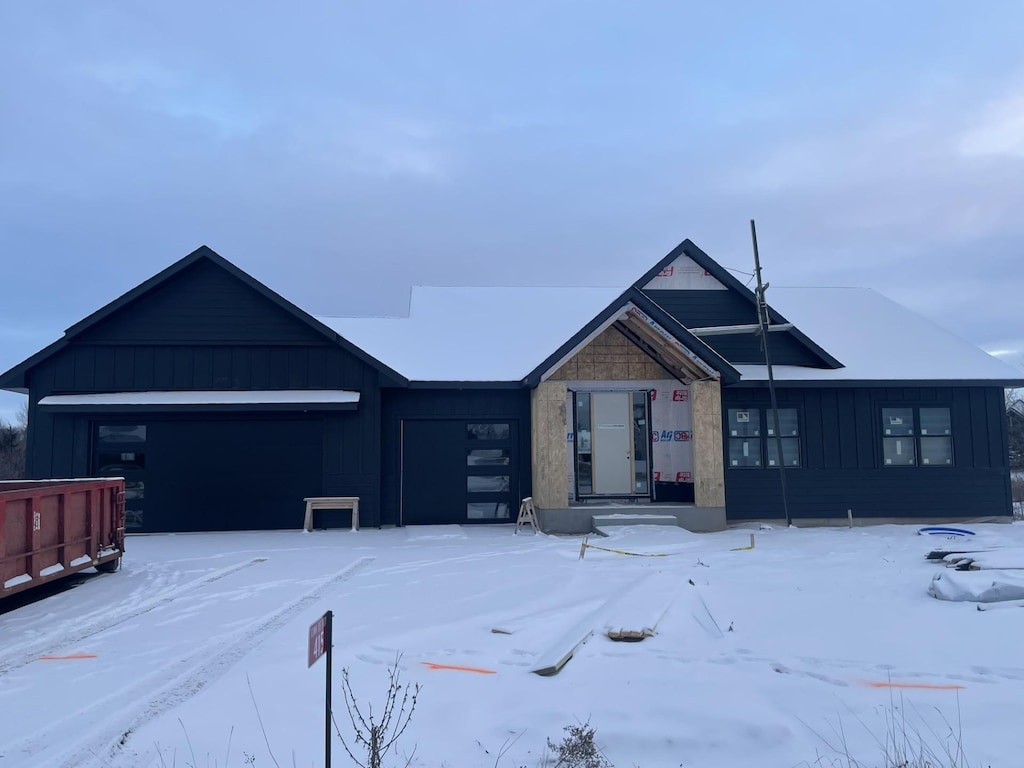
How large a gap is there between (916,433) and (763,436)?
3183 millimetres

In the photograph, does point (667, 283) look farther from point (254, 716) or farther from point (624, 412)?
point (254, 716)

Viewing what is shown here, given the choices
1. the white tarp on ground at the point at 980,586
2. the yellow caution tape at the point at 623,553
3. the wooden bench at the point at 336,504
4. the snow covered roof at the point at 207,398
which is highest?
the snow covered roof at the point at 207,398

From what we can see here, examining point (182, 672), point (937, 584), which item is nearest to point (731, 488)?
point (937, 584)

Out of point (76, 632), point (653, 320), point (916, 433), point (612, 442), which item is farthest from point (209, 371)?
point (916, 433)

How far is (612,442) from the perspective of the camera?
1588cm

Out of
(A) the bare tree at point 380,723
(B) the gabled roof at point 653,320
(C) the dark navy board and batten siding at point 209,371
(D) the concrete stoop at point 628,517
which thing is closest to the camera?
(A) the bare tree at point 380,723

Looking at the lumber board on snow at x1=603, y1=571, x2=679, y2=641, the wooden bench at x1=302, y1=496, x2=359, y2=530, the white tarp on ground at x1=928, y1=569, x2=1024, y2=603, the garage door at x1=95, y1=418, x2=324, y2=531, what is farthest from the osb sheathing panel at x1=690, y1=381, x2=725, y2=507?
the garage door at x1=95, y1=418, x2=324, y2=531

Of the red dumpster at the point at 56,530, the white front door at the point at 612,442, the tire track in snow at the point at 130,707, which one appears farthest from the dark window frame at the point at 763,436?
the red dumpster at the point at 56,530

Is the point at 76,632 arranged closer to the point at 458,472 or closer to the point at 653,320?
the point at 458,472

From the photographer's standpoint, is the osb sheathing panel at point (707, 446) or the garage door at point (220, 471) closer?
the osb sheathing panel at point (707, 446)

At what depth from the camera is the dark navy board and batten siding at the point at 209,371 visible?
14.7m

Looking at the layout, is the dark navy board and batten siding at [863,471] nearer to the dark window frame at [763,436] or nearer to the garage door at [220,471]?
the dark window frame at [763,436]

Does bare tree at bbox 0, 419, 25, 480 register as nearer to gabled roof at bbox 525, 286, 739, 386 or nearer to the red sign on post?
gabled roof at bbox 525, 286, 739, 386

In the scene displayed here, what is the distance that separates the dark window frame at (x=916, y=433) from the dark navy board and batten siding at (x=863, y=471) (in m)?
0.04
